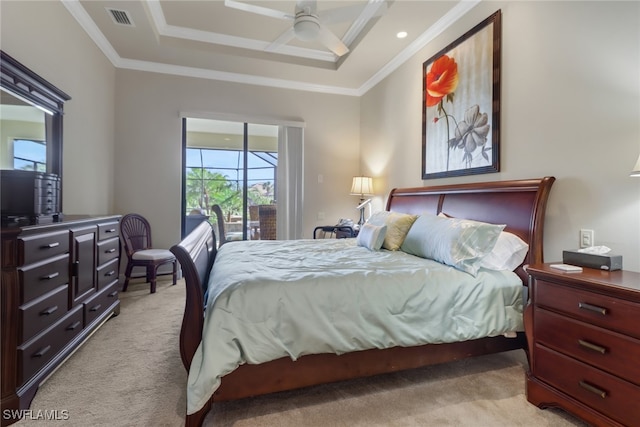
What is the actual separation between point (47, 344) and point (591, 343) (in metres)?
2.89

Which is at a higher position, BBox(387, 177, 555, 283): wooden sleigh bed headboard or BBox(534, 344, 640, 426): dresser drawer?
BBox(387, 177, 555, 283): wooden sleigh bed headboard

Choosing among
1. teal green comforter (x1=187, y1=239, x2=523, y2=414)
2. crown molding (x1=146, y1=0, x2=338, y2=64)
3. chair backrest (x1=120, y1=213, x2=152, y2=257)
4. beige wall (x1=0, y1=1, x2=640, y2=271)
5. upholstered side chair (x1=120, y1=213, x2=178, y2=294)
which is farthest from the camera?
chair backrest (x1=120, y1=213, x2=152, y2=257)

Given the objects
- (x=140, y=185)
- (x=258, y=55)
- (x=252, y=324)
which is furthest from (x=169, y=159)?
(x=252, y=324)

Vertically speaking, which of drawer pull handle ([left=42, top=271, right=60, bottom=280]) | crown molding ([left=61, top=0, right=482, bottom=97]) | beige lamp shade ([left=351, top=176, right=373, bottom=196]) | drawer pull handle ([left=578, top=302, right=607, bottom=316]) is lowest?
drawer pull handle ([left=578, top=302, right=607, bottom=316])

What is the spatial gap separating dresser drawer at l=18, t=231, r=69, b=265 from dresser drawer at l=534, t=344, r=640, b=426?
2.78m

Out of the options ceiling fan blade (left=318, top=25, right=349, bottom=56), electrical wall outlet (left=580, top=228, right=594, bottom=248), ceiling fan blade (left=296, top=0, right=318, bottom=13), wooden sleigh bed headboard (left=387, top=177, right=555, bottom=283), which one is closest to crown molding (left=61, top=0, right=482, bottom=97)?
ceiling fan blade (left=318, top=25, right=349, bottom=56)

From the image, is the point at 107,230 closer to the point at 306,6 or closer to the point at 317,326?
the point at 317,326

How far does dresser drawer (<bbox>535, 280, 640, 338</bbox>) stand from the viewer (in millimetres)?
1251

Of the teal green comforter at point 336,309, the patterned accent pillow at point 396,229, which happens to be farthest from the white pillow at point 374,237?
the teal green comforter at point 336,309

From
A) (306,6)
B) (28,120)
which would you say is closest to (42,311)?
(28,120)

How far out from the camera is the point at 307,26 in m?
2.46

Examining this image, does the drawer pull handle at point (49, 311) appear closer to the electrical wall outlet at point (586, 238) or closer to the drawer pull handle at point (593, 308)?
the drawer pull handle at point (593, 308)

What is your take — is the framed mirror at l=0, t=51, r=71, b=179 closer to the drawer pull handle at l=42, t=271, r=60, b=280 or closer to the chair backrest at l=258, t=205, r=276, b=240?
the drawer pull handle at l=42, t=271, r=60, b=280

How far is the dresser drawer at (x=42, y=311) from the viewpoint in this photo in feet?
5.08
